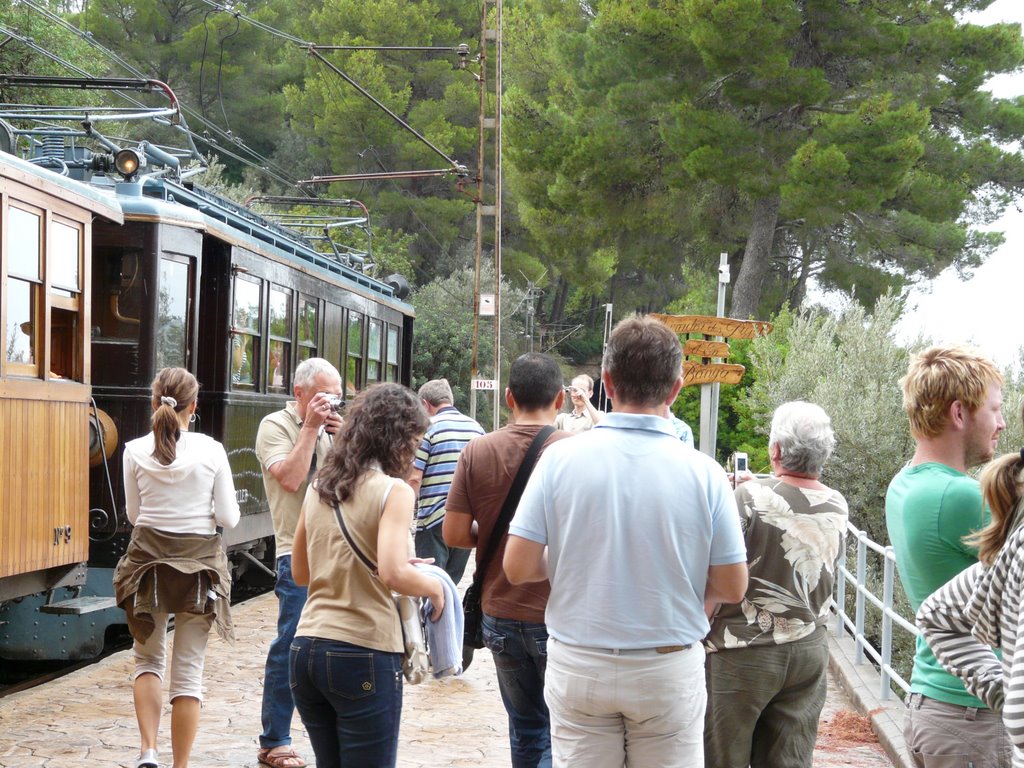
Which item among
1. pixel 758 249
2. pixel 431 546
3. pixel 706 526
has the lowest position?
pixel 431 546

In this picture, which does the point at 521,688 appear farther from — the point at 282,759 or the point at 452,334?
the point at 452,334

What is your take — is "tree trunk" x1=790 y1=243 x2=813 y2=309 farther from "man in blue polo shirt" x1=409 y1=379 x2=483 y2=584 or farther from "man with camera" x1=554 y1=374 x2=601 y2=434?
"man in blue polo shirt" x1=409 y1=379 x2=483 y2=584

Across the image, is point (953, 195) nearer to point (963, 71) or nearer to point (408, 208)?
point (963, 71)

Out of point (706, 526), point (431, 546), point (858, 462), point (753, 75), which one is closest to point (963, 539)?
point (706, 526)

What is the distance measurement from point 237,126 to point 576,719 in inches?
1837

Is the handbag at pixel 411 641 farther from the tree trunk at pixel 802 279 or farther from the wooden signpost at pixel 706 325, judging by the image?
the tree trunk at pixel 802 279

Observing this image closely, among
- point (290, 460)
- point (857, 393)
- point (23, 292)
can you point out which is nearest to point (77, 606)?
point (23, 292)

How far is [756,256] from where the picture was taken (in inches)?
1155

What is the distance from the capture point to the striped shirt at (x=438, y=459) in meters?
7.87

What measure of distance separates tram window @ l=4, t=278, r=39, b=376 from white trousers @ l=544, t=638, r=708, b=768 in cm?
480

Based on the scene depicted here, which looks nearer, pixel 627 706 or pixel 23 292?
pixel 627 706

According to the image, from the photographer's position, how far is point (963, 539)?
3.08 meters

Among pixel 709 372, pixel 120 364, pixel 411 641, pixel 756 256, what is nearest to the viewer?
pixel 411 641

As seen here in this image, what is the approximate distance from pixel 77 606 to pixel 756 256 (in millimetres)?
22971
